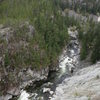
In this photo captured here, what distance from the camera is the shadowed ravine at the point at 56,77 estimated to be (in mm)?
43662

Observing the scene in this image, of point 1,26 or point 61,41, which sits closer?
point 1,26

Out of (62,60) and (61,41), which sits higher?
(61,41)

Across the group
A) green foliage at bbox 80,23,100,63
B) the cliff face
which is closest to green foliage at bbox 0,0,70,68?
green foliage at bbox 80,23,100,63

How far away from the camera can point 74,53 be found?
73.4 metres

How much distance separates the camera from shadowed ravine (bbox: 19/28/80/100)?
143 feet

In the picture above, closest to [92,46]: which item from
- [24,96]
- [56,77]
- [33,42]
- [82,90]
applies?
[56,77]

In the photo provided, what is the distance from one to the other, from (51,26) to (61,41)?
741 cm

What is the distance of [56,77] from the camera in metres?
52.8

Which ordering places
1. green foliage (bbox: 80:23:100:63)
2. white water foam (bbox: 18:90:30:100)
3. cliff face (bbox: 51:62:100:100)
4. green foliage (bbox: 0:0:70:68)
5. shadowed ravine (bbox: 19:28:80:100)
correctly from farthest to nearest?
green foliage (bbox: 80:23:100:63)
green foliage (bbox: 0:0:70:68)
shadowed ravine (bbox: 19:28:80:100)
white water foam (bbox: 18:90:30:100)
cliff face (bbox: 51:62:100:100)

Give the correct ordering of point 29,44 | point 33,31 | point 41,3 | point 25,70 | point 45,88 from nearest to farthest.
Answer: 1. point 45,88
2. point 25,70
3. point 29,44
4. point 33,31
5. point 41,3

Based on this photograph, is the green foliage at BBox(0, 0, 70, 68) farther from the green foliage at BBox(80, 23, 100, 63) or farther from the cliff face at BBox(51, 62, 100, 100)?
the cliff face at BBox(51, 62, 100, 100)

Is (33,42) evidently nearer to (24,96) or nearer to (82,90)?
(24,96)

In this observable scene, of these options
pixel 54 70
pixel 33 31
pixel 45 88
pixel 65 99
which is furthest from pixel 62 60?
pixel 65 99

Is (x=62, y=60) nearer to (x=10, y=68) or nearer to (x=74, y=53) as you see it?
(x=74, y=53)
